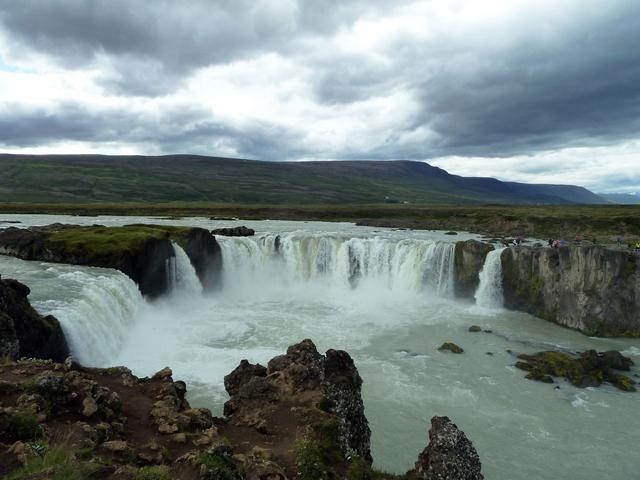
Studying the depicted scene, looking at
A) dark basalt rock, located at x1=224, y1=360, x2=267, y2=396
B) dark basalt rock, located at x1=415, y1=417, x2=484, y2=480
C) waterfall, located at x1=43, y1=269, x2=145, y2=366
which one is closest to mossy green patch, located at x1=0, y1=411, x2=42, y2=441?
dark basalt rock, located at x1=224, y1=360, x2=267, y2=396

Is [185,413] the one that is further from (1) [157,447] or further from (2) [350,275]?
(2) [350,275]

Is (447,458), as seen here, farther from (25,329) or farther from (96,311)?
(96,311)

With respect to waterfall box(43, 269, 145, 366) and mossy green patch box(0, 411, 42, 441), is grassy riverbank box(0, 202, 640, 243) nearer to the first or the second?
waterfall box(43, 269, 145, 366)

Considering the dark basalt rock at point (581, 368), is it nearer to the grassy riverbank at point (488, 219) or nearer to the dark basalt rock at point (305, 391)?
the dark basalt rock at point (305, 391)

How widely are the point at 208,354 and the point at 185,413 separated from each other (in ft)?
59.7

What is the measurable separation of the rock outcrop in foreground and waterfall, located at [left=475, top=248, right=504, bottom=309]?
3536 centimetres

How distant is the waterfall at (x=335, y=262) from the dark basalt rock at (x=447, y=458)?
40994 mm

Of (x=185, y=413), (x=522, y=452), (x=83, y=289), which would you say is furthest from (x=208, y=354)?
(x=522, y=452)

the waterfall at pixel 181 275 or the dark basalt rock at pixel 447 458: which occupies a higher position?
the dark basalt rock at pixel 447 458

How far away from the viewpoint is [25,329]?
2286 centimetres

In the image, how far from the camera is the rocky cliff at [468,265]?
164 ft

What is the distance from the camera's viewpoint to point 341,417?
15172 mm

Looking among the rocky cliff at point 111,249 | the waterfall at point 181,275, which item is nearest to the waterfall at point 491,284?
the waterfall at point 181,275

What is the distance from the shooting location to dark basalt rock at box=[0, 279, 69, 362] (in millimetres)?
20500
